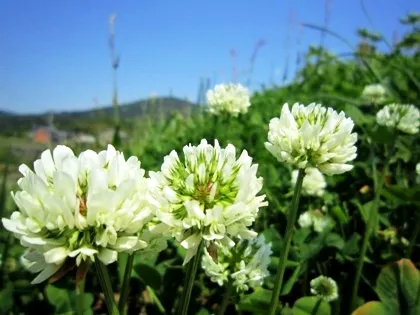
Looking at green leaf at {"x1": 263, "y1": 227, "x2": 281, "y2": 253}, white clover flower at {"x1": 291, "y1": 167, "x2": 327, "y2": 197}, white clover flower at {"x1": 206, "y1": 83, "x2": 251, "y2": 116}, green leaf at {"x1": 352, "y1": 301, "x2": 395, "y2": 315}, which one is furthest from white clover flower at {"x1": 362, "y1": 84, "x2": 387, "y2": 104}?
green leaf at {"x1": 352, "y1": 301, "x2": 395, "y2": 315}

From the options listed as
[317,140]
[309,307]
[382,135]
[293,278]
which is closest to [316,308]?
[309,307]

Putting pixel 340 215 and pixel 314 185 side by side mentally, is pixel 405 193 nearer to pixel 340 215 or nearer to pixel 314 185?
pixel 340 215

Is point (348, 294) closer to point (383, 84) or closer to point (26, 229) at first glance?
point (26, 229)

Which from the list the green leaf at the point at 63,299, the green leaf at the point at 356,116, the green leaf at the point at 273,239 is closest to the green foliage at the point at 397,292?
the green leaf at the point at 273,239

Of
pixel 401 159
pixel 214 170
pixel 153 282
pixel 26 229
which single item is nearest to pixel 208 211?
pixel 214 170

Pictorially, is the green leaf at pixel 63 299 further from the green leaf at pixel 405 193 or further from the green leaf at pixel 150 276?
the green leaf at pixel 405 193
